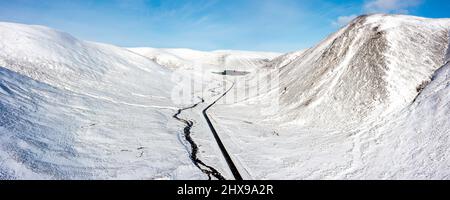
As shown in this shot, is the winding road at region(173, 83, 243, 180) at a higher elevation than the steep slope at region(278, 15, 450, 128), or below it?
below

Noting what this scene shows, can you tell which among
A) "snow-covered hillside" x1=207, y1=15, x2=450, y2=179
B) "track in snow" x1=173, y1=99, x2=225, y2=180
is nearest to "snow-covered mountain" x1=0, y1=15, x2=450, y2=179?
"snow-covered hillside" x1=207, y1=15, x2=450, y2=179

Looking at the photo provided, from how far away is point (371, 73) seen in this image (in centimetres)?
2041

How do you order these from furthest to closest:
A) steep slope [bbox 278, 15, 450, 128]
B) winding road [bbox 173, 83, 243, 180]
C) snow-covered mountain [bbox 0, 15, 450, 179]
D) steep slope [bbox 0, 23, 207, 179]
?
steep slope [bbox 278, 15, 450, 128]
steep slope [bbox 0, 23, 207, 179]
snow-covered mountain [bbox 0, 15, 450, 179]
winding road [bbox 173, 83, 243, 180]

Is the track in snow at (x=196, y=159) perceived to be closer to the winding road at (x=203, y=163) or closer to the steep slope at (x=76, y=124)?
the winding road at (x=203, y=163)

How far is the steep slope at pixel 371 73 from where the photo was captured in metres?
17.7

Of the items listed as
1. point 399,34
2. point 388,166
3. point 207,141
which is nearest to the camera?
point 388,166

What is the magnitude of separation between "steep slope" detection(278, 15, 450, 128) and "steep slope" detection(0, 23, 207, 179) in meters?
8.82

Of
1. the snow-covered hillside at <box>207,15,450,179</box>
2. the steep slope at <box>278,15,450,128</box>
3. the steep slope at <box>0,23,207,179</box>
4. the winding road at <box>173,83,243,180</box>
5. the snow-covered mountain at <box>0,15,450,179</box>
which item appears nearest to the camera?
the winding road at <box>173,83,243,180</box>

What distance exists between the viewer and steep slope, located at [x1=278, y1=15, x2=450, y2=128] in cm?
1769

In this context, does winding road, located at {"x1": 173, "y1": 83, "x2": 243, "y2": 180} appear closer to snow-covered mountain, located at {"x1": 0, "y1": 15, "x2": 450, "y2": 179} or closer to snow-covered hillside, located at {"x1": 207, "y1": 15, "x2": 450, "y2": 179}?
snow-covered mountain, located at {"x1": 0, "y1": 15, "x2": 450, "y2": 179}

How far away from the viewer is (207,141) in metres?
17.2
